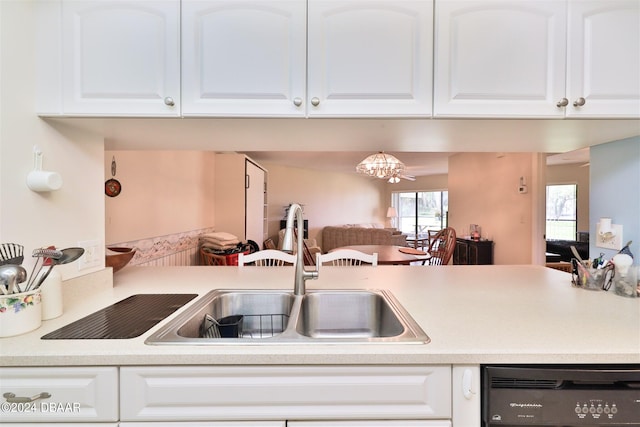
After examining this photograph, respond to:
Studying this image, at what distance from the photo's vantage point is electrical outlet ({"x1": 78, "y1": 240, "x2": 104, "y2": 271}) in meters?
1.20

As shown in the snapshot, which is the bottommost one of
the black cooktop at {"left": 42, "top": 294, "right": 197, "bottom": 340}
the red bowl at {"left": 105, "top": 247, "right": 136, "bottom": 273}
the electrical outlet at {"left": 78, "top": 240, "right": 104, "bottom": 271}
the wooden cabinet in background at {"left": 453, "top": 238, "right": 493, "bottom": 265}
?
the wooden cabinet in background at {"left": 453, "top": 238, "right": 493, "bottom": 265}

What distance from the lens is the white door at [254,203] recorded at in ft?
14.2

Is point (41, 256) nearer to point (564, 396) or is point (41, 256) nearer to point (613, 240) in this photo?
point (564, 396)

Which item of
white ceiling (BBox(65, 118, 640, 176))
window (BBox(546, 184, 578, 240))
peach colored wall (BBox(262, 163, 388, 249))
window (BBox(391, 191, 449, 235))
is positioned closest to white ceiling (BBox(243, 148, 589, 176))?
peach colored wall (BBox(262, 163, 388, 249))

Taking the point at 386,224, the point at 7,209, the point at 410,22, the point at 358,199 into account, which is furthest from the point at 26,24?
the point at 386,224

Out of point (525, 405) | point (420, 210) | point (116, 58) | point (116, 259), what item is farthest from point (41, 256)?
point (420, 210)

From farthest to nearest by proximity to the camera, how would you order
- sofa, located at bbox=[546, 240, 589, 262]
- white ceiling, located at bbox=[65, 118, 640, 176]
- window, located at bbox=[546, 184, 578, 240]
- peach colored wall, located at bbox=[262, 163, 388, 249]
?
window, located at bbox=[546, 184, 578, 240] < peach colored wall, located at bbox=[262, 163, 388, 249] < sofa, located at bbox=[546, 240, 589, 262] < white ceiling, located at bbox=[65, 118, 640, 176]

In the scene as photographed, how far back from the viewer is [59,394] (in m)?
0.76

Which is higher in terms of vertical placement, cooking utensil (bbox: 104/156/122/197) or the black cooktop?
cooking utensil (bbox: 104/156/122/197)

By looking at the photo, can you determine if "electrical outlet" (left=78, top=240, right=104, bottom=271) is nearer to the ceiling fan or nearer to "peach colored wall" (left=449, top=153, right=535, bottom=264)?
the ceiling fan

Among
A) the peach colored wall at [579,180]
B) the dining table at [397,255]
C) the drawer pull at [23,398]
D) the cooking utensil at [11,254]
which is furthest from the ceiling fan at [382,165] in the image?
the peach colored wall at [579,180]

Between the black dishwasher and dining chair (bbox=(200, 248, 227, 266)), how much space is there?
2.98 m

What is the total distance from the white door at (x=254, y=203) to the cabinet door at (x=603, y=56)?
12.3 ft

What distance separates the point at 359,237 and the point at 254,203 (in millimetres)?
2669
